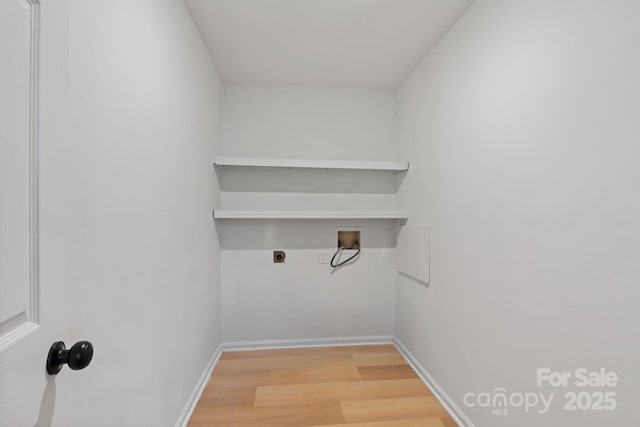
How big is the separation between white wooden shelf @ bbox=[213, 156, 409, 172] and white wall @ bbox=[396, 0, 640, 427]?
46 cm

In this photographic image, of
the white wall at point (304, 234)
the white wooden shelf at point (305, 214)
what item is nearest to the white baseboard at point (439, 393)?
the white wall at point (304, 234)

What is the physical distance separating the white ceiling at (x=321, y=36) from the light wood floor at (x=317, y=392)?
243cm

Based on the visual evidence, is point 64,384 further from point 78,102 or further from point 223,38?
point 223,38

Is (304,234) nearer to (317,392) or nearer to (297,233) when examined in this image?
(297,233)

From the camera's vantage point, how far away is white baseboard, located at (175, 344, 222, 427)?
1592mm

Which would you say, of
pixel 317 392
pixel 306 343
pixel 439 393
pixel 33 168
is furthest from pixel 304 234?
pixel 33 168

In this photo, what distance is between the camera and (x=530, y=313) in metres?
1.19

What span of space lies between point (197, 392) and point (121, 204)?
1.49 metres

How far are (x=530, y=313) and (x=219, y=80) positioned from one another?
2.66 metres

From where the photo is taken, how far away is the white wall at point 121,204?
1.98 feet

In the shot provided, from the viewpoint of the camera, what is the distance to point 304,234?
2.55 metres

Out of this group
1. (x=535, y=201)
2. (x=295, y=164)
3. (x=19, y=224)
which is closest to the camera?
(x=19, y=224)

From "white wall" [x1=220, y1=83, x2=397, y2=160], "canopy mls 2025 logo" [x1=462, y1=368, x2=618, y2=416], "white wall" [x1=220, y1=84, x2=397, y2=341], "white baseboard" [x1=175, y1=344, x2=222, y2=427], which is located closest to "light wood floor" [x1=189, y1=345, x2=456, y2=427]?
"white baseboard" [x1=175, y1=344, x2=222, y2=427]

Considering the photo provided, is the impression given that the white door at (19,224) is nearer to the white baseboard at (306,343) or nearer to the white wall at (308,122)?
the white wall at (308,122)
